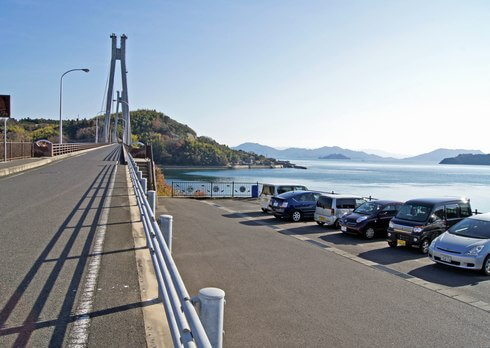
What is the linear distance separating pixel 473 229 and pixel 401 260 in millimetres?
2057

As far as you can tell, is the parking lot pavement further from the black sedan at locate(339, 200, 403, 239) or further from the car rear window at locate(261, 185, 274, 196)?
the car rear window at locate(261, 185, 274, 196)

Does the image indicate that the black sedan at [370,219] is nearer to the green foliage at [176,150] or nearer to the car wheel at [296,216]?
the car wheel at [296,216]

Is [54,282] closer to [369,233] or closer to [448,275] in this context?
[448,275]

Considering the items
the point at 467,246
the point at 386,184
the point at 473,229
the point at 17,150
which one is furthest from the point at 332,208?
the point at 386,184

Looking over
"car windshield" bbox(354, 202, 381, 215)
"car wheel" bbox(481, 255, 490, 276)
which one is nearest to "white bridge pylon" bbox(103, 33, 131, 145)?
"car windshield" bbox(354, 202, 381, 215)

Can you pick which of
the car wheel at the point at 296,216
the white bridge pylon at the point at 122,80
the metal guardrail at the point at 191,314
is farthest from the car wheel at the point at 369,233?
the white bridge pylon at the point at 122,80

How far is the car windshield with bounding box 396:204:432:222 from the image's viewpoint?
13.4 m

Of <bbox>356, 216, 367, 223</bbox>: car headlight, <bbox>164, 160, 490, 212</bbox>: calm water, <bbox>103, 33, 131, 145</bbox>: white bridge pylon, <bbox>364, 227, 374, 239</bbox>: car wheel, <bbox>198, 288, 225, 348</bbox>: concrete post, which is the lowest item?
<bbox>164, 160, 490, 212</bbox>: calm water

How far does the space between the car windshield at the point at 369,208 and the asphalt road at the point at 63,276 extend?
879 centimetres

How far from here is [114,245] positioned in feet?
25.3

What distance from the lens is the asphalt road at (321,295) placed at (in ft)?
19.7

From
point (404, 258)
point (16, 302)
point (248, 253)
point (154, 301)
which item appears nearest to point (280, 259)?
point (248, 253)

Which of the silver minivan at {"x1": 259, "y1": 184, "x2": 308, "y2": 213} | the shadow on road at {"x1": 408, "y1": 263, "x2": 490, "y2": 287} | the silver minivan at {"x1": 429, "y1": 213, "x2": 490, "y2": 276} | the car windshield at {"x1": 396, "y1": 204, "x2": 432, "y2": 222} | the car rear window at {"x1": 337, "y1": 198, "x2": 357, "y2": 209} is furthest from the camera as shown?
the silver minivan at {"x1": 259, "y1": 184, "x2": 308, "y2": 213}

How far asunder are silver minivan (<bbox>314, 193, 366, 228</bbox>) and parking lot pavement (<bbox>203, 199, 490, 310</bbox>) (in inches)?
14.8
